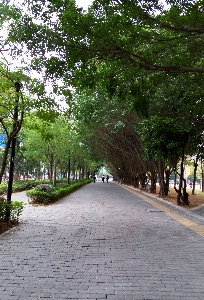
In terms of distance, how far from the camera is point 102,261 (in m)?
5.44

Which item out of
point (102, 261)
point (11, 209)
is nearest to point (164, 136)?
point (11, 209)

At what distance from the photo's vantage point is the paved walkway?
4066 mm

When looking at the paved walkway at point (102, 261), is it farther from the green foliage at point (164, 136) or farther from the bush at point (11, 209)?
the green foliage at point (164, 136)

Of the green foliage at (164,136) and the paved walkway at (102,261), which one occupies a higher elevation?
the green foliage at (164,136)

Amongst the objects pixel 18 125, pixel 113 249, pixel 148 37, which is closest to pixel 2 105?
pixel 18 125

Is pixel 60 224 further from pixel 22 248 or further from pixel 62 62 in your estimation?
pixel 62 62

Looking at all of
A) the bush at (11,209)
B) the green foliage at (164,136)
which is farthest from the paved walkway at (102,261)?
the green foliage at (164,136)

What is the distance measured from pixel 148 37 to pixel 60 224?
5489 mm

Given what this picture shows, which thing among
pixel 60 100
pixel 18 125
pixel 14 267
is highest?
pixel 60 100

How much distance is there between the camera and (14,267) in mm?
5012

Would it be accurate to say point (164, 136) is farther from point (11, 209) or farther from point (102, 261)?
point (102, 261)

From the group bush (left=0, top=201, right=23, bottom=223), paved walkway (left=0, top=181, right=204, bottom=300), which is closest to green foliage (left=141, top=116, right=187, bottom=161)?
paved walkway (left=0, top=181, right=204, bottom=300)

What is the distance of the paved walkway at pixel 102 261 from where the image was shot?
4.07m

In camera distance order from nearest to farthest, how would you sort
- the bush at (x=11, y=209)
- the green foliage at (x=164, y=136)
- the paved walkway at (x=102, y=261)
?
the paved walkway at (x=102, y=261), the bush at (x=11, y=209), the green foliage at (x=164, y=136)
